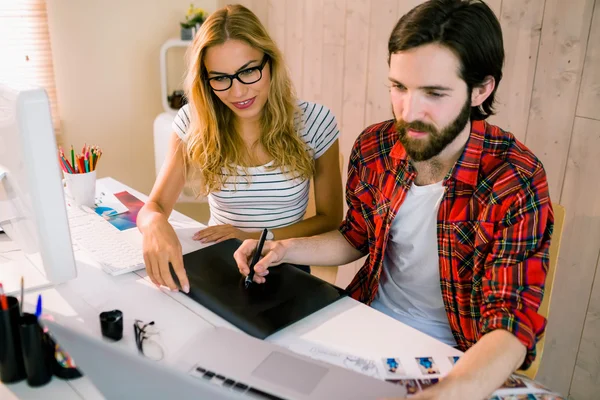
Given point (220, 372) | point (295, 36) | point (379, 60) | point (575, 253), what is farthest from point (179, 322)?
point (295, 36)

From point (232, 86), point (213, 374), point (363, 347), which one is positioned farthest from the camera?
point (232, 86)

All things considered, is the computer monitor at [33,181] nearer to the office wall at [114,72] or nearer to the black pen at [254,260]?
the black pen at [254,260]

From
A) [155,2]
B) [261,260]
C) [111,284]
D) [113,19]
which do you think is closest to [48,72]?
[113,19]

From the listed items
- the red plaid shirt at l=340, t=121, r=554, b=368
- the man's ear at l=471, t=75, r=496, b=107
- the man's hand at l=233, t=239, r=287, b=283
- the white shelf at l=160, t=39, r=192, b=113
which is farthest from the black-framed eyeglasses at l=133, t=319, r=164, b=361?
the white shelf at l=160, t=39, r=192, b=113

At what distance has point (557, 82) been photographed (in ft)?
5.45

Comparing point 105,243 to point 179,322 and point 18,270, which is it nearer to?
point 18,270

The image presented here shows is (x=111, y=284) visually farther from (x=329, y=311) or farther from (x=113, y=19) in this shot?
(x=113, y=19)

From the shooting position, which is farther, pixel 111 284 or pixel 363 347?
pixel 111 284

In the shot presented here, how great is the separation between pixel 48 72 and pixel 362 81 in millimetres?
1521

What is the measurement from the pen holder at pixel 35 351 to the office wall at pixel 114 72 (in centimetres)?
210

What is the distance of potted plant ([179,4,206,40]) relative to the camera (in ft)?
9.09

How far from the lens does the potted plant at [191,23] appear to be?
109 inches

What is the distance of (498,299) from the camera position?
1038mm

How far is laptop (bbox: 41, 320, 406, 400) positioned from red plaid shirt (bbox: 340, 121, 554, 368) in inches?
12.3
